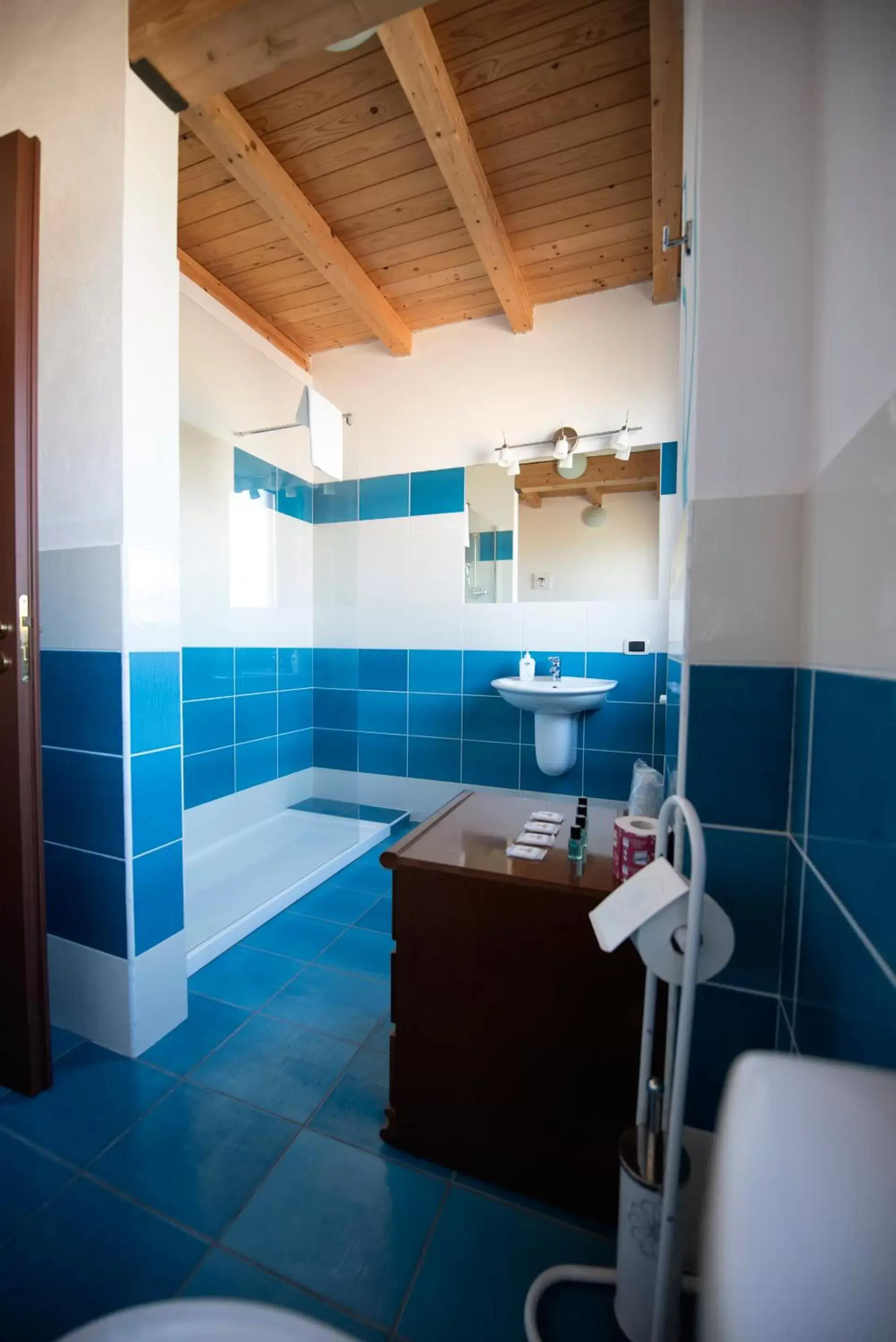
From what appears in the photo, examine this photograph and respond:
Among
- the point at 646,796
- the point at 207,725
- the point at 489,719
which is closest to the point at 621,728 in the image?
the point at 489,719

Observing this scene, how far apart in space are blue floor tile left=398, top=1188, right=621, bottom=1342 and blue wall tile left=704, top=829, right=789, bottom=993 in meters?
0.55

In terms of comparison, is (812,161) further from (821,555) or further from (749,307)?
(821,555)

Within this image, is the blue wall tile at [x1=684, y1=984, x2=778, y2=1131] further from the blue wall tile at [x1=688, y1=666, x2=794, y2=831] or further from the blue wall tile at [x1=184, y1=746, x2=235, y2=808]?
the blue wall tile at [x1=184, y1=746, x2=235, y2=808]

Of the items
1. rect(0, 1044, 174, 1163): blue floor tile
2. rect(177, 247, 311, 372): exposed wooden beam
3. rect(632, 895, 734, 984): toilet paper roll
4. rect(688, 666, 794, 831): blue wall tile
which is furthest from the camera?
rect(177, 247, 311, 372): exposed wooden beam

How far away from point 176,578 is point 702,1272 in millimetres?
1501

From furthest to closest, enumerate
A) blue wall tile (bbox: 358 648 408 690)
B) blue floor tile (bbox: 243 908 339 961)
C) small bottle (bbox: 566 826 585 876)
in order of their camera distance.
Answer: blue wall tile (bbox: 358 648 408 690)
blue floor tile (bbox: 243 908 339 961)
small bottle (bbox: 566 826 585 876)

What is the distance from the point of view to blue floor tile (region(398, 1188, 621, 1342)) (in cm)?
80

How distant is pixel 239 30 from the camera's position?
3.99ft

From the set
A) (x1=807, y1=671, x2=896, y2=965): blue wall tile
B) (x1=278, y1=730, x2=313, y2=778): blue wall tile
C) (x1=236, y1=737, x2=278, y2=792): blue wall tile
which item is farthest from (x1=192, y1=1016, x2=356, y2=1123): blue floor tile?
(x1=278, y1=730, x2=313, y2=778): blue wall tile

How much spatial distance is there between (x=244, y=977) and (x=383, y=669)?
1.64 m

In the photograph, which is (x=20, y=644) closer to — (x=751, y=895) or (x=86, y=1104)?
(x=86, y=1104)

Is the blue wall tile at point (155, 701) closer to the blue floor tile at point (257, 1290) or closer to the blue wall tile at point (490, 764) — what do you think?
the blue floor tile at point (257, 1290)

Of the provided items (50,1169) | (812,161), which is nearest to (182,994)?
(50,1169)

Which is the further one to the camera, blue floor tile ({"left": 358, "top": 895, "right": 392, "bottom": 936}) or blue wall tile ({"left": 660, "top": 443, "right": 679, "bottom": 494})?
blue wall tile ({"left": 660, "top": 443, "right": 679, "bottom": 494})
